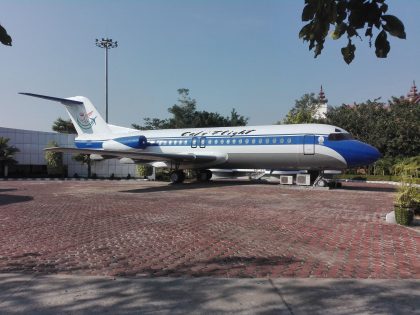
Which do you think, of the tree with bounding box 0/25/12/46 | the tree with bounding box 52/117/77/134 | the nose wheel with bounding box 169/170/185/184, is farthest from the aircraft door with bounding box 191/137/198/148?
the tree with bounding box 52/117/77/134

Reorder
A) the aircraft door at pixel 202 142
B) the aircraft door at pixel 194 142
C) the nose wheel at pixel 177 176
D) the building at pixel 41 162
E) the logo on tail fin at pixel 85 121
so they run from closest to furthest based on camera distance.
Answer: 1. the aircraft door at pixel 202 142
2. the aircraft door at pixel 194 142
3. the nose wheel at pixel 177 176
4. the logo on tail fin at pixel 85 121
5. the building at pixel 41 162

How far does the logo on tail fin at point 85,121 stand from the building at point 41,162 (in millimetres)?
10756

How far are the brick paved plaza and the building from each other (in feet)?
88.3

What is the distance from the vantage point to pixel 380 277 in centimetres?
534

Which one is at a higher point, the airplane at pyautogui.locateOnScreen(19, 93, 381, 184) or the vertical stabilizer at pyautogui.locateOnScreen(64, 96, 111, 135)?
the vertical stabilizer at pyautogui.locateOnScreen(64, 96, 111, 135)

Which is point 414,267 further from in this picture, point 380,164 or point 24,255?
point 380,164

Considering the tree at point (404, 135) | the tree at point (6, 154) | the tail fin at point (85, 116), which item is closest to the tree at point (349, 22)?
the tail fin at point (85, 116)

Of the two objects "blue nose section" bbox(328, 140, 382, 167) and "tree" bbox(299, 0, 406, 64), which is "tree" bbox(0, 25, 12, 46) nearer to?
"tree" bbox(299, 0, 406, 64)

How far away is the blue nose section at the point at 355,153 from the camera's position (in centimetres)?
1870

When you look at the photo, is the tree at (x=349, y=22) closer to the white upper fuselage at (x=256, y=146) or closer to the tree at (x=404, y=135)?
the white upper fuselage at (x=256, y=146)

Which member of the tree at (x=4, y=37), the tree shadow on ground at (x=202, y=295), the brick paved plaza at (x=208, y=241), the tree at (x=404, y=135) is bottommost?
the tree shadow on ground at (x=202, y=295)

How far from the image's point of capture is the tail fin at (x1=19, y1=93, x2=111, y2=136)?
28328 millimetres

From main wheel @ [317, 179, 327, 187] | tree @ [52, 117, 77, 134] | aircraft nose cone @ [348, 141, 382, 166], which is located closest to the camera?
aircraft nose cone @ [348, 141, 382, 166]

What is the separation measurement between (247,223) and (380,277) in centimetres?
447
